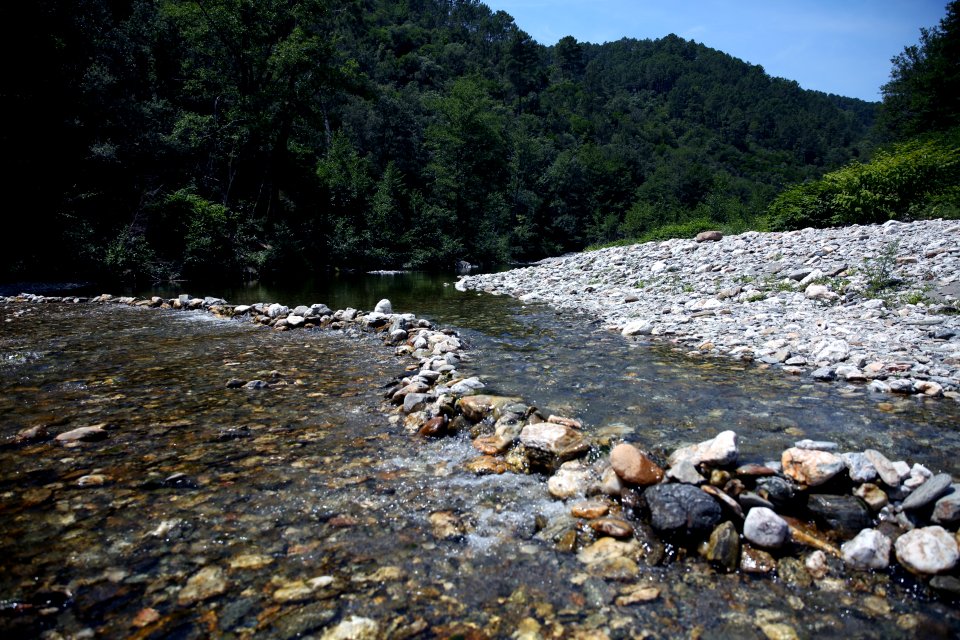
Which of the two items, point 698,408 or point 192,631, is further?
point 698,408

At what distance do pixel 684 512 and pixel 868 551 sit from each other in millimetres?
915

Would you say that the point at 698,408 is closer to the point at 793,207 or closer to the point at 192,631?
the point at 192,631

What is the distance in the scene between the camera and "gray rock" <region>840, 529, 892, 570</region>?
261 centimetres

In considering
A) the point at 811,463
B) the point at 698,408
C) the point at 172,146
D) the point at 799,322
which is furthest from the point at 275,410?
the point at 172,146

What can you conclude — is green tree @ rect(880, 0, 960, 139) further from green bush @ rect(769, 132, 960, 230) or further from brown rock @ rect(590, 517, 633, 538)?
brown rock @ rect(590, 517, 633, 538)

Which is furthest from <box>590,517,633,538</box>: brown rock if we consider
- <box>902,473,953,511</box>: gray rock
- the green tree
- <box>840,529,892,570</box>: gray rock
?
the green tree

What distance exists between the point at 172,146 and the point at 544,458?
2826cm

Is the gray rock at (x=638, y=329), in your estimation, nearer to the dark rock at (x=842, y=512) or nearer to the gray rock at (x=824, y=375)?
the gray rock at (x=824, y=375)

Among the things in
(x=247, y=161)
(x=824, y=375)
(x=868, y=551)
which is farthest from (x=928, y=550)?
(x=247, y=161)

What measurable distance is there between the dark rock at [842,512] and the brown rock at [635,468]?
2.96 feet

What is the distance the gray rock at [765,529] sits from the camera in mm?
2736

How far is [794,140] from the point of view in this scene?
11900cm

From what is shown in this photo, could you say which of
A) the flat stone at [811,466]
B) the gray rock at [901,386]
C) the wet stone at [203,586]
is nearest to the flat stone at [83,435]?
the wet stone at [203,586]

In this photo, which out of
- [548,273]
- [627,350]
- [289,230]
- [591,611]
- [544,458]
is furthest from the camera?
[289,230]
